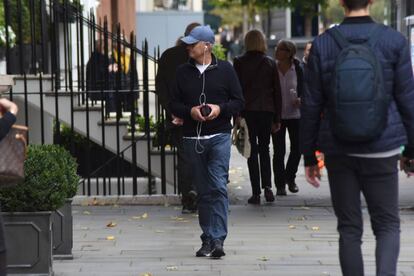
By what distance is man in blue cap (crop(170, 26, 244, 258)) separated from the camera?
7695mm

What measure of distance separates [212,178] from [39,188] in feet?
4.53

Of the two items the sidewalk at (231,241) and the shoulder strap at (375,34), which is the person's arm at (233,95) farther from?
the shoulder strap at (375,34)

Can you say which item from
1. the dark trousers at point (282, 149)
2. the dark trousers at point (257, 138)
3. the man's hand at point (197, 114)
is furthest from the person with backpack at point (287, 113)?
the man's hand at point (197, 114)

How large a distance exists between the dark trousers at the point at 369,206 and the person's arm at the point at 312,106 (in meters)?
0.15

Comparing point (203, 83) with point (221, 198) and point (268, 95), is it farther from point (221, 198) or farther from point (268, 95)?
point (268, 95)

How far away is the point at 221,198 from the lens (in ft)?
A: 25.5

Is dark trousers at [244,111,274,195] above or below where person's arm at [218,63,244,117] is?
below

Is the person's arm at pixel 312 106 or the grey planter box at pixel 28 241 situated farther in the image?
the grey planter box at pixel 28 241

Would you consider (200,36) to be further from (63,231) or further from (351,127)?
(351,127)

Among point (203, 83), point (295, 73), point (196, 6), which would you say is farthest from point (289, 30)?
point (203, 83)

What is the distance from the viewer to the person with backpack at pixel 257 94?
1055 cm

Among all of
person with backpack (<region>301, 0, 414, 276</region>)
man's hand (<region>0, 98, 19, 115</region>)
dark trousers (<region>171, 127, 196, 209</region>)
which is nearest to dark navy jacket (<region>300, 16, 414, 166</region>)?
person with backpack (<region>301, 0, 414, 276</region>)

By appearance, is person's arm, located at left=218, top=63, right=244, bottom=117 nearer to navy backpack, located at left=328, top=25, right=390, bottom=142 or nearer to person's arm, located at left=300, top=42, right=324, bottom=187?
person's arm, located at left=300, top=42, right=324, bottom=187

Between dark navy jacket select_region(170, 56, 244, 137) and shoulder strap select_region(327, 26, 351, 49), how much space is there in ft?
6.89
